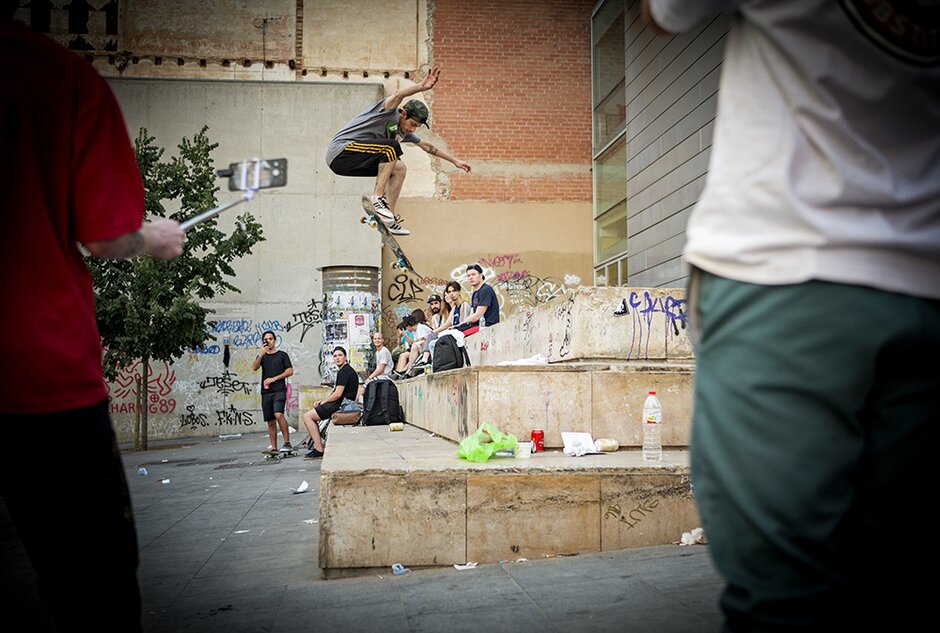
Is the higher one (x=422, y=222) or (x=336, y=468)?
(x=422, y=222)

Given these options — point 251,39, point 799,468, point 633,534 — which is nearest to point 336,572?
point 633,534

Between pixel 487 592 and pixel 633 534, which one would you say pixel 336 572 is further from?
pixel 633 534

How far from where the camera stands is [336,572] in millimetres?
4777

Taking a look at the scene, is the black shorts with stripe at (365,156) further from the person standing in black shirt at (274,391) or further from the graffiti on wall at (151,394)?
the graffiti on wall at (151,394)

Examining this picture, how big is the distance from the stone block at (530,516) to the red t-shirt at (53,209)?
322 centimetres

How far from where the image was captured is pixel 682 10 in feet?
5.09

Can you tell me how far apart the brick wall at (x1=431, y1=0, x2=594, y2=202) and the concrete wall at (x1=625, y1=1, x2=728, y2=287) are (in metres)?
8.73

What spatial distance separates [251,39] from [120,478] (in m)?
22.3

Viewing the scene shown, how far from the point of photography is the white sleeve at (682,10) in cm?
153

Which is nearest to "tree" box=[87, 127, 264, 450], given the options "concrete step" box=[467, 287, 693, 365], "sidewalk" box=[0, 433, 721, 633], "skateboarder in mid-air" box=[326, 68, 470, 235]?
"skateboarder in mid-air" box=[326, 68, 470, 235]

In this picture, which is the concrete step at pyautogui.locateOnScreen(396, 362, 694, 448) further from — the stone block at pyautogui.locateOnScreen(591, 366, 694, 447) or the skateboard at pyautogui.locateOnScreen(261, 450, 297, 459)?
the skateboard at pyautogui.locateOnScreen(261, 450, 297, 459)

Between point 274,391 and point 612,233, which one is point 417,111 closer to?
point 274,391

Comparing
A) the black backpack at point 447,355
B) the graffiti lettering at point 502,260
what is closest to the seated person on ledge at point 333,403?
the black backpack at point 447,355

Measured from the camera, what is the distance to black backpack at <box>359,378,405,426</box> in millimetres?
11922
